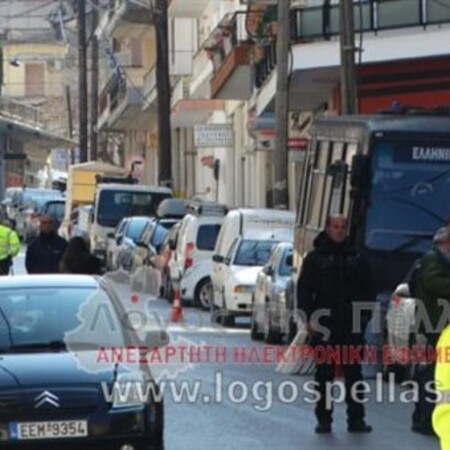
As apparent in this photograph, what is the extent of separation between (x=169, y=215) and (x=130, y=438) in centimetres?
3298

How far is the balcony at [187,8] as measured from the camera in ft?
212

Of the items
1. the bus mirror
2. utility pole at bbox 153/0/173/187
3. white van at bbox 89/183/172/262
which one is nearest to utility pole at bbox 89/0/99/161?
utility pole at bbox 153/0/173/187

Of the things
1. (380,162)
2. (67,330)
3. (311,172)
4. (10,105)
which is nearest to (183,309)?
(311,172)

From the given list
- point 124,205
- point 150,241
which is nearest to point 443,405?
point 150,241

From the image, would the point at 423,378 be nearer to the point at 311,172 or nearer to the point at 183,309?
the point at 311,172

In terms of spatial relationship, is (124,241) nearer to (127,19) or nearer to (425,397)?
(425,397)

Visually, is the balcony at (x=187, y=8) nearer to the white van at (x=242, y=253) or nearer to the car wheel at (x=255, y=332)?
the white van at (x=242, y=253)

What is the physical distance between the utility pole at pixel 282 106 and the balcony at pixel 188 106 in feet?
82.2

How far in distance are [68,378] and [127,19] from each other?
6402 centimetres

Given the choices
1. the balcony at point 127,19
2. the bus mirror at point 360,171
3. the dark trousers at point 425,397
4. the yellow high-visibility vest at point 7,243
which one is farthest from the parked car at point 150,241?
the balcony at point 127,19

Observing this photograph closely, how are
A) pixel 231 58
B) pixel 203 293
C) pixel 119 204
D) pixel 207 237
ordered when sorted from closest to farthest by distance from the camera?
1. pixel 203 293
2. pixel 207 237
3. pixel 231 58
4. pixel 119 204

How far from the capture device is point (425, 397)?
15266 millimetres

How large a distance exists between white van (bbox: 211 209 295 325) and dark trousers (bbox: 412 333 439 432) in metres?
14.2

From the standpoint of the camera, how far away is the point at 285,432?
51.5ft
